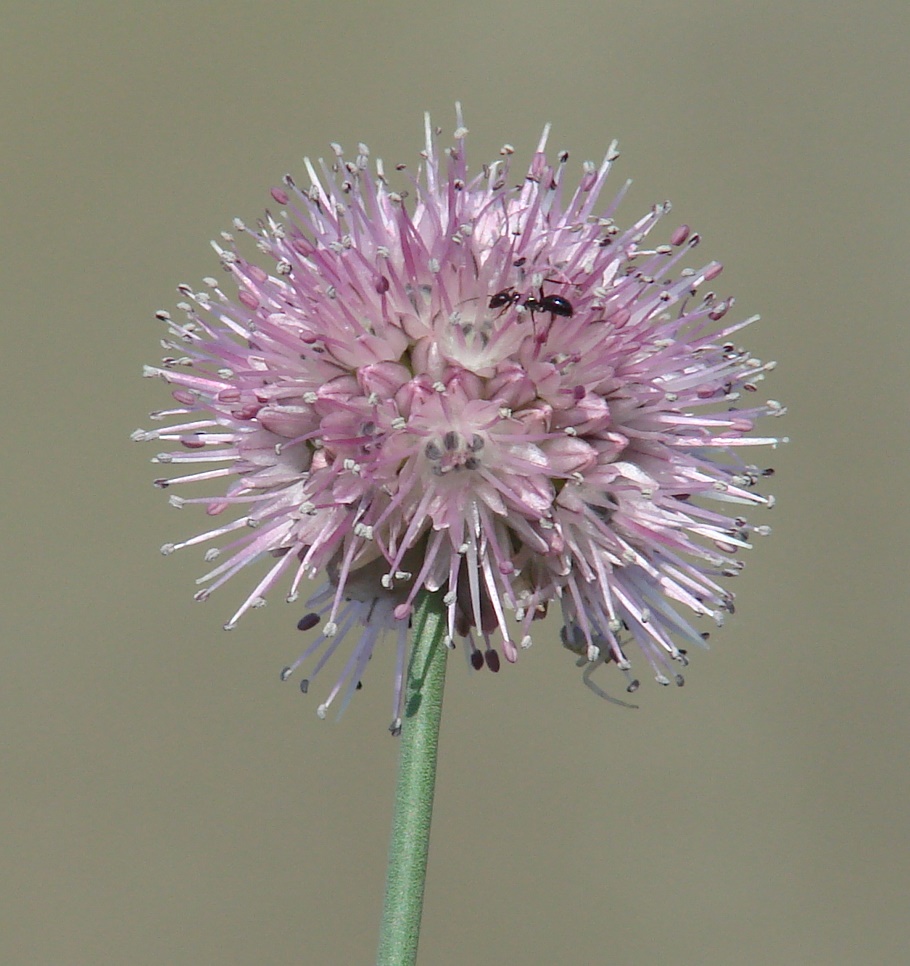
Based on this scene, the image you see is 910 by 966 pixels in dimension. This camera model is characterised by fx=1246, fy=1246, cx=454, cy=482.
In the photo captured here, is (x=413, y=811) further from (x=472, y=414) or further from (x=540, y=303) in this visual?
(x=540, y=303)

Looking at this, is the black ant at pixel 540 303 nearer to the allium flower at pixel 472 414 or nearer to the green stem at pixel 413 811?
the allium flower at pixel 472 414

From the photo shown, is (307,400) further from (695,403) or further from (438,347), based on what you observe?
(695,403)

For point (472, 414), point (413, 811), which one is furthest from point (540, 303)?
point (413, 811)

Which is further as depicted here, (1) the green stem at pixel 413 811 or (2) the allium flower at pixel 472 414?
(2) the allium flower at pixel 472 414

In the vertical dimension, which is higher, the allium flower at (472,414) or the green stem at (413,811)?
the allium flower at (472,414)

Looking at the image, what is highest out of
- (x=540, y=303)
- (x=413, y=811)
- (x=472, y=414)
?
(x=540, y=303)

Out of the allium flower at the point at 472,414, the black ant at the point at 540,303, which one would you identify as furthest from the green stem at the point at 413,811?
the black ant at the point at 540,303

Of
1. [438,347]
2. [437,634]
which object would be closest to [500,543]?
[437,634]
